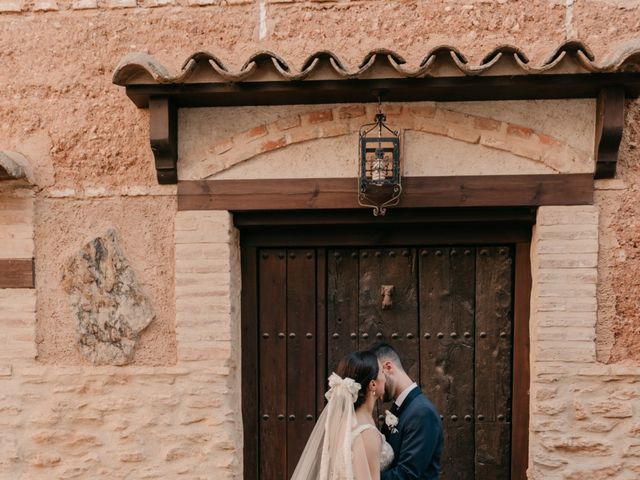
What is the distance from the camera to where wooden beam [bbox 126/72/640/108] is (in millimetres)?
3893

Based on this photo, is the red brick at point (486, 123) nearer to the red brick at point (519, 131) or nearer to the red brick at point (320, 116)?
the red brick at point (519, 131)

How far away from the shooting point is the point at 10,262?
14.4ft

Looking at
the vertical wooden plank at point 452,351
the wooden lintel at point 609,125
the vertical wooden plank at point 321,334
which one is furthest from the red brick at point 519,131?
the vertical wooden plank at point 321,334

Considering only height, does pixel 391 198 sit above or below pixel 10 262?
above

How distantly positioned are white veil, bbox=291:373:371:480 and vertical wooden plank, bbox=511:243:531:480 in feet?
4.04

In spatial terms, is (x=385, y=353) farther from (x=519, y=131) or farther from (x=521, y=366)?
(x=519, y=131)

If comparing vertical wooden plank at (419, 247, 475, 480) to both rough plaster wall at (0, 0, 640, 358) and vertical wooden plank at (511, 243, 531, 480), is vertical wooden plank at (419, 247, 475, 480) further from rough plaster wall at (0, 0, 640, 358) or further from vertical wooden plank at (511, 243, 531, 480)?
rough plaster wall at (0, 0, 640, 358)

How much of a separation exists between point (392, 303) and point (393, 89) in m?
1.29

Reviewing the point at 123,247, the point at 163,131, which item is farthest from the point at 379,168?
the point at 123,247

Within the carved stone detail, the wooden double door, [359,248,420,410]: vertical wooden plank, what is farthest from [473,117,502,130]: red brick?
the carved stone detail

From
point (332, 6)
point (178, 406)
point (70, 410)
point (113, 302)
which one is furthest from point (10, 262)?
point (332, 6)

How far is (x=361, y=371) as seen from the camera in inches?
146

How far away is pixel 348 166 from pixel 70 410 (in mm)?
2164

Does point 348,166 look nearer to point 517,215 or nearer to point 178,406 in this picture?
point 517,215
